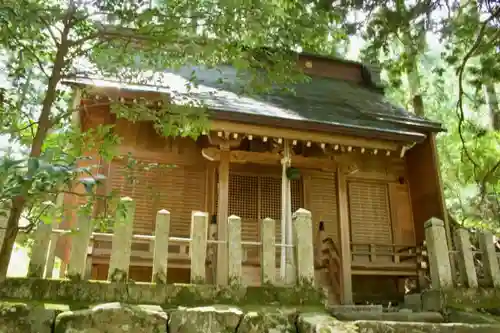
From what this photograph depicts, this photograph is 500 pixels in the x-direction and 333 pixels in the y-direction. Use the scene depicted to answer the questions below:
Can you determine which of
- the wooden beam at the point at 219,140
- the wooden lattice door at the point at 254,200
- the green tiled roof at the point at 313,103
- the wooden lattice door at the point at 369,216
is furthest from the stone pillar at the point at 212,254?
the wooden lattice door at the point at 369,216

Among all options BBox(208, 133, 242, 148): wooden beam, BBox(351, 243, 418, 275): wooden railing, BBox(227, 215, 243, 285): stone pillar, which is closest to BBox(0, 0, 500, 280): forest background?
BBox(227, 215, 243, 285): stone pillar

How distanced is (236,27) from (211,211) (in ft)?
17.0

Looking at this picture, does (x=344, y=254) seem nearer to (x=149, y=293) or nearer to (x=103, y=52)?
(x=149, y=293)

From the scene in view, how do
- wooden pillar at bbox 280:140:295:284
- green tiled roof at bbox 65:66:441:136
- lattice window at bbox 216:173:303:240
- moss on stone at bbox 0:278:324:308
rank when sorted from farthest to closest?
lattice window at bbox 216:173:303:240 < green tiled roof at bbox 65:66:441:136 < wooden pillar at bbox 280:140:295:284 < moss on stone at bbox 0:278:324:308

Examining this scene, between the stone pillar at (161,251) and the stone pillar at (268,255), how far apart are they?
1.14 metres

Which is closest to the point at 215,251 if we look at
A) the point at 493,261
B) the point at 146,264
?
the point at 146,264

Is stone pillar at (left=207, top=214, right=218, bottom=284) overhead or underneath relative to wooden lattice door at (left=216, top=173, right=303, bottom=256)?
underneath

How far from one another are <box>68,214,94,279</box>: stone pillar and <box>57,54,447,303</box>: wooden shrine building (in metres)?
2.37

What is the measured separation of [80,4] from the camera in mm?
3719

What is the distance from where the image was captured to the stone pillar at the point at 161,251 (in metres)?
4.75

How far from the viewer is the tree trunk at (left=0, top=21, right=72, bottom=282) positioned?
10.9 ft

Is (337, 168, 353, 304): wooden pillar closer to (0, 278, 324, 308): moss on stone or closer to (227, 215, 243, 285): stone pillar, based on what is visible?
(0, 278, 324, 308): moss on stone

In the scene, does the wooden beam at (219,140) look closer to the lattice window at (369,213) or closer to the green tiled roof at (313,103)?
the green tiled roof at (313,103)

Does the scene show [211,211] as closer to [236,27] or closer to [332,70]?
[236,27]
